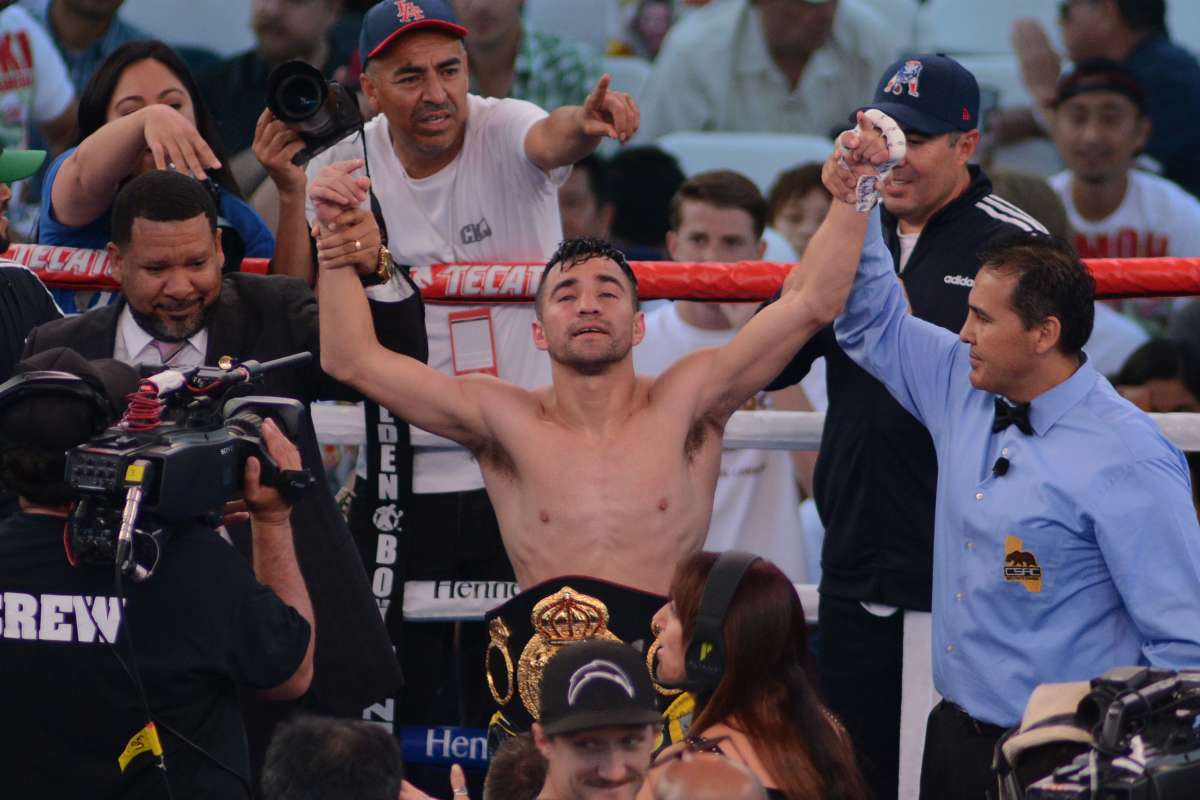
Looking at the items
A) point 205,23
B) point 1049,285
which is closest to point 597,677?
point 1049,285

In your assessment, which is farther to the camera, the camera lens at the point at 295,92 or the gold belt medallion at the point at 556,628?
the camera lens at the point at 295,92

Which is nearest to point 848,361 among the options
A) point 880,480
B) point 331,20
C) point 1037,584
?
point 880,480

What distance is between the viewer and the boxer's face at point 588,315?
4.32 m

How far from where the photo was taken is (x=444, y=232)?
4.80 m

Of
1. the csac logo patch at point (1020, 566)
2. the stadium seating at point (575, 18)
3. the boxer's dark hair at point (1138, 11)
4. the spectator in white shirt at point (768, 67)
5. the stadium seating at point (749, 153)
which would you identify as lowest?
the csac logo patch at point (1020, 566)

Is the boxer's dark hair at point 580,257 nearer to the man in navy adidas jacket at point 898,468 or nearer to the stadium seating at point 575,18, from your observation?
the man in navy adidas jacket at point 898,468

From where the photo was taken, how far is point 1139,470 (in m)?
3.79

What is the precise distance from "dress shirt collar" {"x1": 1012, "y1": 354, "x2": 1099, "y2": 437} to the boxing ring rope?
0.83 metres

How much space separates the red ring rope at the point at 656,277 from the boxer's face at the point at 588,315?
0.85 ft

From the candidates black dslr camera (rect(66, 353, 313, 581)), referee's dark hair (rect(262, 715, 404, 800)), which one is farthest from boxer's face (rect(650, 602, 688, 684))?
black dslr camera (rect(66, 353, 313, 581))

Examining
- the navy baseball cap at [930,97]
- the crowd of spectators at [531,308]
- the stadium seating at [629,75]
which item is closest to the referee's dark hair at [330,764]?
the crowd of spectators at [531,308]

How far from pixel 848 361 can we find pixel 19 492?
1.90 meters

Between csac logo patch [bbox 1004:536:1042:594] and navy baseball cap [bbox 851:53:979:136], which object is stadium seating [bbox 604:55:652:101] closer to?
navy baseball cap [bbox 851:53:979:136]

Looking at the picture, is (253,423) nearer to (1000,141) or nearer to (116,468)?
(116,468)
